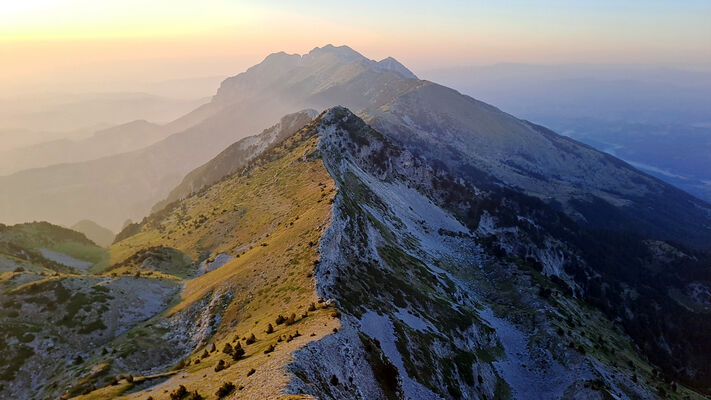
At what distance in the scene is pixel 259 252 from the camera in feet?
253

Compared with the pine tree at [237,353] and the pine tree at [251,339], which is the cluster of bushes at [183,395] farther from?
the pine tree at [251,339]

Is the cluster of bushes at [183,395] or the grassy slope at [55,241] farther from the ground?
the cluster of bushes at [183,395]

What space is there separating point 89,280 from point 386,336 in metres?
57.7

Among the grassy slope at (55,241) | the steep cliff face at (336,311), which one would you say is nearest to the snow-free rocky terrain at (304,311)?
the steep cliff face at (336,311)

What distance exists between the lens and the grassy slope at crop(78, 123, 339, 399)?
37875 millimetres

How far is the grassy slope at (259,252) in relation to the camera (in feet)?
124

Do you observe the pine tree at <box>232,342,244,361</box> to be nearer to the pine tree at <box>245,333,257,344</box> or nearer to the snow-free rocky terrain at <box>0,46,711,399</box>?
the snow-free rocky terrain at <box>0,46,711,399</box>

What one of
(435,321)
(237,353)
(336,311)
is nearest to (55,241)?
(237,353)

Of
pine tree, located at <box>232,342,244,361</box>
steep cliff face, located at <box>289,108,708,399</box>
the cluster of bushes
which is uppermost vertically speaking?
the cluster of bushes

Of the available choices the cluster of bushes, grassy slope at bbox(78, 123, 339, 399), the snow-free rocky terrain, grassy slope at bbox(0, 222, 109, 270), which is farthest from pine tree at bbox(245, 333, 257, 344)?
grassy slope at bbox(0, 222, 109, 270)

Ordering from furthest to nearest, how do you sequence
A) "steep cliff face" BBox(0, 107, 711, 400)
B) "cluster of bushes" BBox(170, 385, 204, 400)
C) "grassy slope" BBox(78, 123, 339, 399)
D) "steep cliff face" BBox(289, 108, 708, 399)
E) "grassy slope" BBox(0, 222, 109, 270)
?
1. "grassy slope" BBox(0, 222, 109, 270)
2. "steep cliff face" BBox(289, 108, 708, 399)
3. "steep cliff face" BBox(0, 107, 711, 400)
4. "grassy slope" BBox(78, 123, 339, 399)
5. "cluster of bushes" BBox(170, 385, 204, 400)

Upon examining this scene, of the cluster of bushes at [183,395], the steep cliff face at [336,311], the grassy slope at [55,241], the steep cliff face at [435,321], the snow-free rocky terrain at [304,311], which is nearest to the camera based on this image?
the cluster of bushes at [183,395]

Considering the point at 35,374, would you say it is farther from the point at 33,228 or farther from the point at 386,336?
the point at 33,228

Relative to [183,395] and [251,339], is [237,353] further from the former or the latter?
[183,395]
